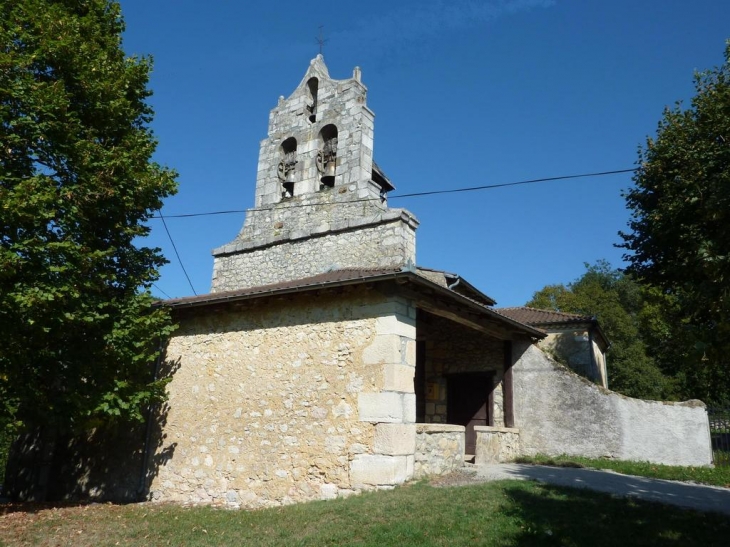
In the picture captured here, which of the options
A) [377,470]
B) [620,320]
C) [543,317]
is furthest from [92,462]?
[620,320]

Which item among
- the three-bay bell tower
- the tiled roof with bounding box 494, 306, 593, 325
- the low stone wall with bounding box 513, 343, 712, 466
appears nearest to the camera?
the low stone wall with bounding box 513, 343, 712, 466

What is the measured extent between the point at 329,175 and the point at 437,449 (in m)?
6.83

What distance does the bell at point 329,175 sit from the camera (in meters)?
12.7

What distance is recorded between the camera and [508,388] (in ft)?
37.8

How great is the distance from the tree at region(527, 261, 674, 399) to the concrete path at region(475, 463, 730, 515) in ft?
54.1

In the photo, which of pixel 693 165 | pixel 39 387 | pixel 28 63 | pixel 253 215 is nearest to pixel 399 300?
pixel 39 387

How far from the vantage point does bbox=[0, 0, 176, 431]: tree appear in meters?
7.17

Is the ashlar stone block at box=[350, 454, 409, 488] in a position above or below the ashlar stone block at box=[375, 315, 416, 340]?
below

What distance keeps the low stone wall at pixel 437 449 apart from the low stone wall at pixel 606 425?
3087 mm

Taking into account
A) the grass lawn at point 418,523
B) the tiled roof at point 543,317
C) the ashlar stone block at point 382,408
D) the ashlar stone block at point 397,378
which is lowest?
the grass lawn at point 418,523

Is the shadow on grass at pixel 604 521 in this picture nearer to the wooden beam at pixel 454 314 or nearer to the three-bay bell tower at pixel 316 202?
the wooden beam at pixel 454 314

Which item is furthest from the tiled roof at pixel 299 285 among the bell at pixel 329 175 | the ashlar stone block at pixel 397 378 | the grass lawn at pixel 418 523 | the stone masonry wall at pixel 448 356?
the bell at pixel 329 175

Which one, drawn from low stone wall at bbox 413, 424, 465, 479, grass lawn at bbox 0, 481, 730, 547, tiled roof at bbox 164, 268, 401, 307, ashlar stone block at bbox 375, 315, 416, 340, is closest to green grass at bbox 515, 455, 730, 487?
low stone wall at bbox 413, 424, 465, 479

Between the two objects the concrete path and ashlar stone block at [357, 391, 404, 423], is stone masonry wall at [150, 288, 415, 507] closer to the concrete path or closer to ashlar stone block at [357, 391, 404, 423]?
ashlar stone block at [357, 391, 404, 423]
